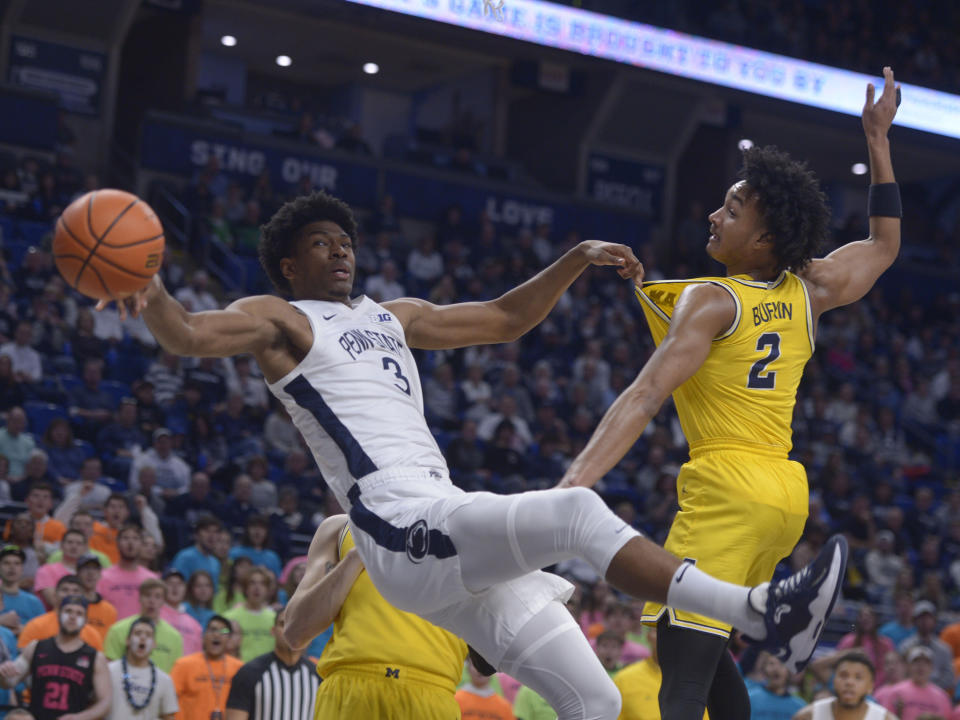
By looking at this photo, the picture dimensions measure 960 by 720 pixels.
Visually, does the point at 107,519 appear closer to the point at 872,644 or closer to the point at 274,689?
the point at 274,689

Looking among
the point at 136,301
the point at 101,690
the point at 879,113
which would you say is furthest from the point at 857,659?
the point at 136,301

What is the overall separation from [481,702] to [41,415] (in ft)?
19.7

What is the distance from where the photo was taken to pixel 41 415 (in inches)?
511

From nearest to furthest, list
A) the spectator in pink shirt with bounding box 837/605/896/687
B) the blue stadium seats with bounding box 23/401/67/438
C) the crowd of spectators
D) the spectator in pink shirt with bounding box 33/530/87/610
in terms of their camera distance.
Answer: the spectator in pink shirt with bounding box 33/530/87/610 < the crowd of spectators < the spectator in pink shirt with bounding box 837/605/896/687 < the blue stadium seats with bounding box 23/401/67/438

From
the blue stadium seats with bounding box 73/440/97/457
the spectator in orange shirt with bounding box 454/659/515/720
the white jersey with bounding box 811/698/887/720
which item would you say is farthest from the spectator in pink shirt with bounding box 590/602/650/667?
the blue stadium seats with bounding box 73/440/97/457

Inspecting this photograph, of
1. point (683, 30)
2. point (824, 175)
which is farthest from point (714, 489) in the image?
point (824, 175)

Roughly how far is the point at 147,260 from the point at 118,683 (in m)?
5.33

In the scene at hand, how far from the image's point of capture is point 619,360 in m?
18.2

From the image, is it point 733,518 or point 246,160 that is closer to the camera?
point 733,518

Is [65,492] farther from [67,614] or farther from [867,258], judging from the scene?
[867,258]

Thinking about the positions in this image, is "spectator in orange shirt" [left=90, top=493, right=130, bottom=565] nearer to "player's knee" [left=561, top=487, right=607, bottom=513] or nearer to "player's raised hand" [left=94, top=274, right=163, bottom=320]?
"player's raised hand" [left=94, top=274, right=163, bottom=320]

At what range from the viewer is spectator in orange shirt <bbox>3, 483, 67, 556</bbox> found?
34.5 feet

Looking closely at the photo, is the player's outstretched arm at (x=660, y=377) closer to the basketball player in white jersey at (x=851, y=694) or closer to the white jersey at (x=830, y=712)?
the basketball player in white jersey at (x=851, y=694)

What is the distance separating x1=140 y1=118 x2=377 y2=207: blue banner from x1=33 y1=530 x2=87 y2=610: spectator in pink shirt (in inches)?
405
